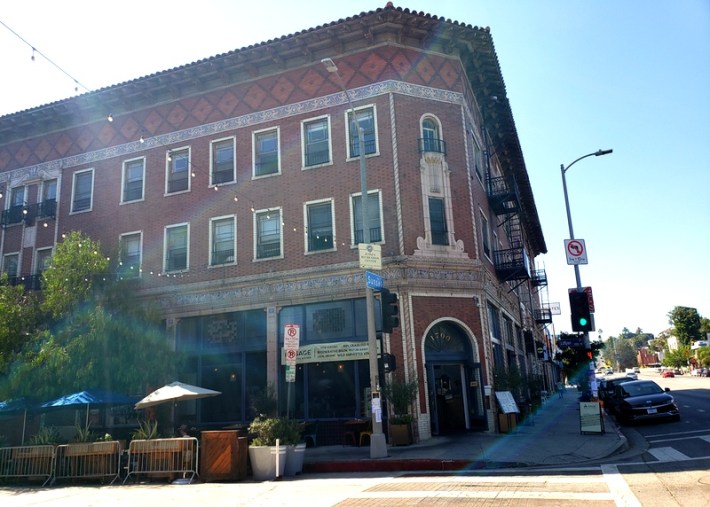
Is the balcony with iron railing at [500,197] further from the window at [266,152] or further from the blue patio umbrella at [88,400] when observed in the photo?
the blue patio umbrella at [88,400]

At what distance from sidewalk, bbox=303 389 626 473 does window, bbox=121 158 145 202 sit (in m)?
13.4

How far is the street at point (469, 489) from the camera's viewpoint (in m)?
8.26

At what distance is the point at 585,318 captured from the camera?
16.3 metres

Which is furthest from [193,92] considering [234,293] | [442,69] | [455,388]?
[455,388]

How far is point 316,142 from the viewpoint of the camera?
2092 cm

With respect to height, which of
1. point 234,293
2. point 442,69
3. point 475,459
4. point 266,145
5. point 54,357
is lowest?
point 475,459

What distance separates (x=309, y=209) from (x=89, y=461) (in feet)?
35.6

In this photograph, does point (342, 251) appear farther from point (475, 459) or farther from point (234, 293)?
point (475, 459)

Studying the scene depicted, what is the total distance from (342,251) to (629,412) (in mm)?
11509

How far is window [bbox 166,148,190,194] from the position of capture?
894 inches

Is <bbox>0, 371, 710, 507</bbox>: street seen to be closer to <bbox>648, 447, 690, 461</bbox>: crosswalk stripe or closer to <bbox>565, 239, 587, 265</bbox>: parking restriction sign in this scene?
<bbox>648, 447, 690, 461</bbox>: crosswalk stripe

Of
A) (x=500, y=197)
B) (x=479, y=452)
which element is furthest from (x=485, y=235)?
(x=479, y=452)

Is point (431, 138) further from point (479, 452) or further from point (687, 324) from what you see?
point (687, 324)

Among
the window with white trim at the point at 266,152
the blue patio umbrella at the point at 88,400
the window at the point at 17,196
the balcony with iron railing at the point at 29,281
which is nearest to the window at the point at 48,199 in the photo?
the window at the point at 17,196
